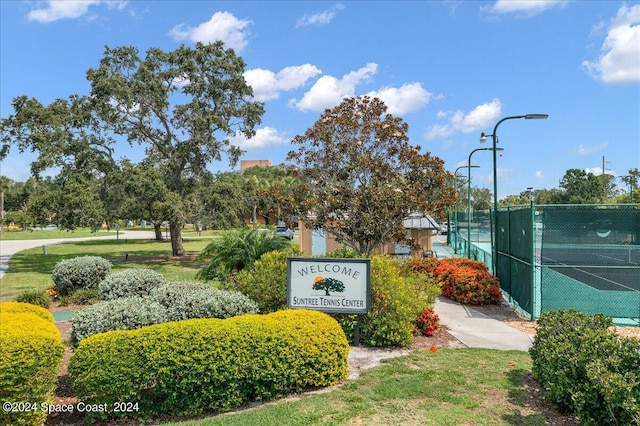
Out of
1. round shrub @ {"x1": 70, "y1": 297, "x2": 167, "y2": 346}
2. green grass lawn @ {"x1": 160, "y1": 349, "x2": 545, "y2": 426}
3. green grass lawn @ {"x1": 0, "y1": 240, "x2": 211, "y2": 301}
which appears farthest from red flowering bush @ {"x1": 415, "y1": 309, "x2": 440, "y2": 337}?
green grass lawn @ {"x1": 0, "y1": 240, "x2": 211, "y2": 301}

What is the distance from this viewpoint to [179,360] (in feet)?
15.9

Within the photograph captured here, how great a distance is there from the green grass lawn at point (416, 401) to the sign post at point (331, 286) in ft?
3.66

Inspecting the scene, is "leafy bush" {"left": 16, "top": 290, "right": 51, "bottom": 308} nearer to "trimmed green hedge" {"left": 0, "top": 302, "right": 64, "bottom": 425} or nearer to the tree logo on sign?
"trimmed green hedge" {"left": 0, "top": 302, "right": 64, "bottom": 425}

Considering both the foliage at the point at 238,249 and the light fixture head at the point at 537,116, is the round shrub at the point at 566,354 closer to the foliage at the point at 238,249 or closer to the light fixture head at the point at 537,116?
the foliage at the point at 238,249

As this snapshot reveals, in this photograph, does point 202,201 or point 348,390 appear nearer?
point 348,390

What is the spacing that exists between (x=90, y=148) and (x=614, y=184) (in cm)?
7528

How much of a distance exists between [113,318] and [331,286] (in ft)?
9.86

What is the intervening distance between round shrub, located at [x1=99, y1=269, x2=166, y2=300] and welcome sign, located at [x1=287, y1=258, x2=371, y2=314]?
3.19m

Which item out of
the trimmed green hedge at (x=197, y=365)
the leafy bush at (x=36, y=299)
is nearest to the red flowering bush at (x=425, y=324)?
the trimmed green hedge at (x=197, y=365)

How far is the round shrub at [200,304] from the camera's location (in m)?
6.51

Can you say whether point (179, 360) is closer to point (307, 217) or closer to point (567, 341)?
point (567, 341)

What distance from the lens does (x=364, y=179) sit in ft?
37.4

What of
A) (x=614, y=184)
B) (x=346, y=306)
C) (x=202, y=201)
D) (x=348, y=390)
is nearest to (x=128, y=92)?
(x=202, y=201)

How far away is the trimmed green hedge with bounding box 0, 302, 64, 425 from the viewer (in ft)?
14.3
